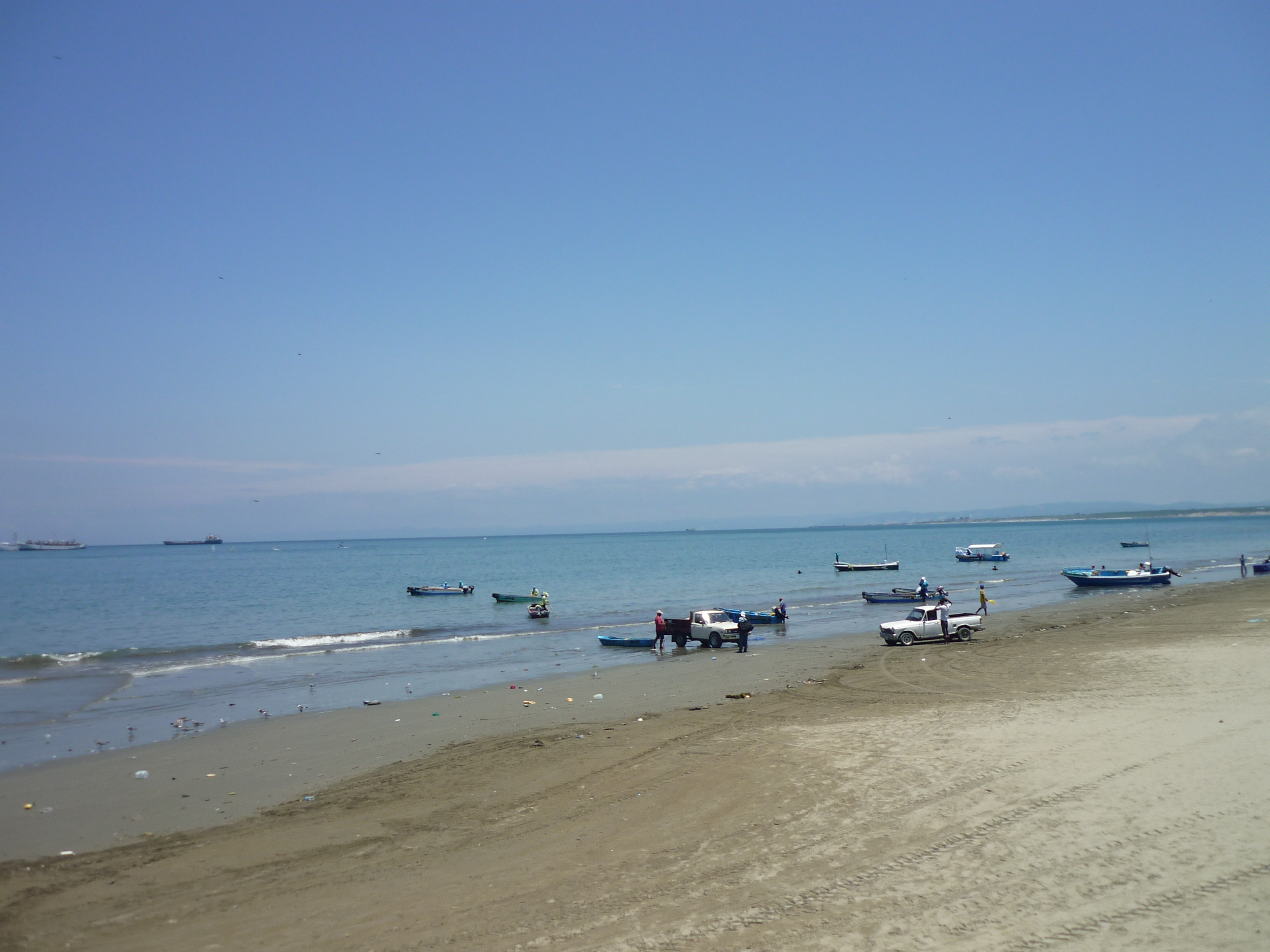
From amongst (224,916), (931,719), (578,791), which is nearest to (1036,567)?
(931,719)

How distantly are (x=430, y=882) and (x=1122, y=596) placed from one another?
5225cm

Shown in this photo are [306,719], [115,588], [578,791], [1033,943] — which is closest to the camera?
[1033,943]

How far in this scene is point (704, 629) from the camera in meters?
37.6

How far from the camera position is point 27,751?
810 inches

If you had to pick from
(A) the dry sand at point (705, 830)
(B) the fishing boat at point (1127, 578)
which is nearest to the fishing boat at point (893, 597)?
(B) the fishing boat at point (1127, 578)

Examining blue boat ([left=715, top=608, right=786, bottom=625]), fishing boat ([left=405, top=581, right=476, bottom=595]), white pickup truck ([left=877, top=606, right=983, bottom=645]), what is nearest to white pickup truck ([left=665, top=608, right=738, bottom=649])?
blue boat ([left=715, top=608, right=786, bottom=625])

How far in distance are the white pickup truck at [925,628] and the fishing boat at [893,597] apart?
21444 mm

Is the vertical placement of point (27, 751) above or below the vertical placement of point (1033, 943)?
below

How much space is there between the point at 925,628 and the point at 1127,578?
33977mm

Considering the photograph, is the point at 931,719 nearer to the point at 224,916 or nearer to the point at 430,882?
the point at 430,882

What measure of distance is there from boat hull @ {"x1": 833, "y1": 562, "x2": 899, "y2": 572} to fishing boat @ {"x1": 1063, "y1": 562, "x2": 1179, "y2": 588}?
32459 mm

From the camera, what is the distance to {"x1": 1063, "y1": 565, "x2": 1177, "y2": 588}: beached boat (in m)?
57.6

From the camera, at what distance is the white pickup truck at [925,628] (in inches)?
1305

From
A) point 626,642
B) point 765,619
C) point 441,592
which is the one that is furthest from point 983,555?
point 626,642
